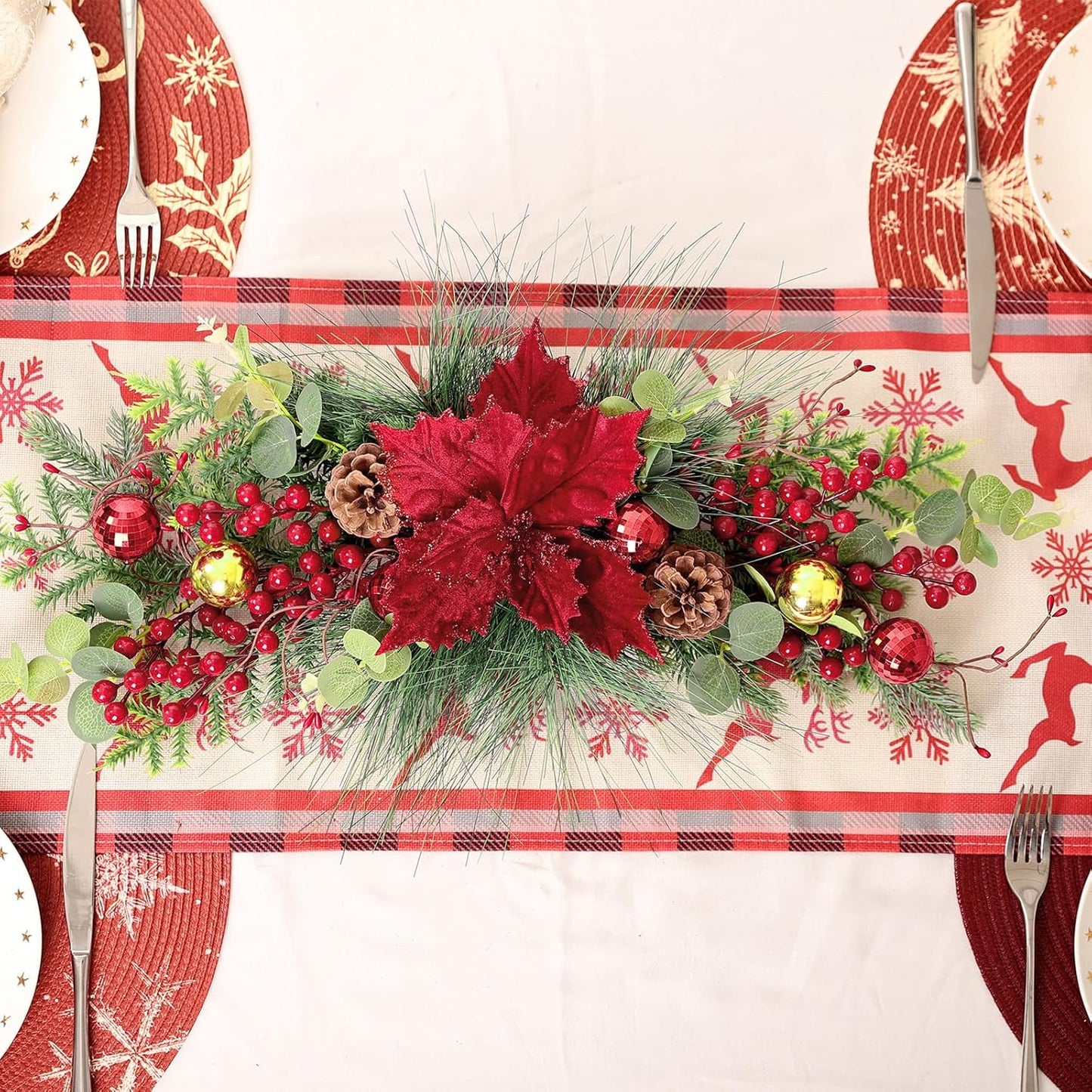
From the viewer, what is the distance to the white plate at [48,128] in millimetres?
699

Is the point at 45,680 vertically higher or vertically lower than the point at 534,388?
lower

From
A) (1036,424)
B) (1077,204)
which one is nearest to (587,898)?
(1036,424)

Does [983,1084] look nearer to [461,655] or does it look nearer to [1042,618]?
[1042,618]

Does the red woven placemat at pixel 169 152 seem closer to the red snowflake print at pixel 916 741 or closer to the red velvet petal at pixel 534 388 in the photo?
the red velvet petal at pixel 534 388

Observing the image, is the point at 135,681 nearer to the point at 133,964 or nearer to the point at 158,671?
the point at 158,671

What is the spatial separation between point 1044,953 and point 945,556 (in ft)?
1.23

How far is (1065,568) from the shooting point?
2.41 feet

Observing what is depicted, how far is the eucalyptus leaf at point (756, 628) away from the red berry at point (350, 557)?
11.4 inches

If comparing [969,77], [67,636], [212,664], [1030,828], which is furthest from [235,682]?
[969,77]

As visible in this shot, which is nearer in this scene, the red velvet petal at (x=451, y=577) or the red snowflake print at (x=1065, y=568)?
the red velvet petal at (x=451, y=577)

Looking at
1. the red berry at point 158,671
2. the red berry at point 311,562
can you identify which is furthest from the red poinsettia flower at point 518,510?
the red berry at point 158,671

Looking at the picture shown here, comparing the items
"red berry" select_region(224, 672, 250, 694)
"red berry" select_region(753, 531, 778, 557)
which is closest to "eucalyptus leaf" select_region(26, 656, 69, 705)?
"red berry" select_region(224, 672, 250, 694)

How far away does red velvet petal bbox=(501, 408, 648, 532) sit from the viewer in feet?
1.83

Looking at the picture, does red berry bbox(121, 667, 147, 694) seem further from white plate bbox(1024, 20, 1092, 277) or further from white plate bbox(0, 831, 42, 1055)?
white plate bbox(1024, 20, 1092, 277)
